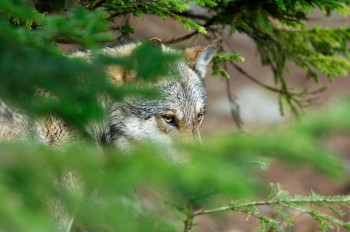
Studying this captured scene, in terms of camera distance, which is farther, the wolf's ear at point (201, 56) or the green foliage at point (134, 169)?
the wolf's ear at point (201, 56)

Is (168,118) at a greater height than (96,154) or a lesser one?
greater

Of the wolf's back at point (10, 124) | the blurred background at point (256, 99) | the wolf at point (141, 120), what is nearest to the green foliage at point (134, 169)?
the wolf's back at point (10, 124)

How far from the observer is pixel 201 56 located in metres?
5.32

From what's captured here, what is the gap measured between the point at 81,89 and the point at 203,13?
5.49m

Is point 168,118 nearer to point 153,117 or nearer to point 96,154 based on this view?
point 153,117

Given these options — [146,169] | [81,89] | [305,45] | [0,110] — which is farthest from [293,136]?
[305,45]

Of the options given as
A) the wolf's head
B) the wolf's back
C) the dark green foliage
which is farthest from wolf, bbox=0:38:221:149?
the dark green foliage

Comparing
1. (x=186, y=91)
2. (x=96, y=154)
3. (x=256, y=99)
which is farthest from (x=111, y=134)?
(x=256, y=99)

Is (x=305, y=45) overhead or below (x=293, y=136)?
overhead

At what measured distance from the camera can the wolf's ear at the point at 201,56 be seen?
5215 millimetres

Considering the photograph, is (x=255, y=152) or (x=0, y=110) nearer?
(x=255, y=152)

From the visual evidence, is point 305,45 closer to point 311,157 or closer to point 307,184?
point 311,157

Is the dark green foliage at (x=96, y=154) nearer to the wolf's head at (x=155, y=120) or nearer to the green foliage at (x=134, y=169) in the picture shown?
the green foliage at (x=134, y=169)

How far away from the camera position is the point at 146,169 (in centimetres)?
157
